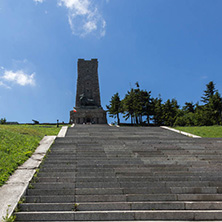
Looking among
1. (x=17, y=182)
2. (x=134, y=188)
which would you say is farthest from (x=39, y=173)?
(x=134, y=188)

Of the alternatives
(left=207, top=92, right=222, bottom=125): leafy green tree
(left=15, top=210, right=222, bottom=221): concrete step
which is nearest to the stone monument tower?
(left=207, top=92, right=222, bottom=125): leafy green tree

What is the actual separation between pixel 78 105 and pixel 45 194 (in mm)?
33252

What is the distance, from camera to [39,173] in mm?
6293

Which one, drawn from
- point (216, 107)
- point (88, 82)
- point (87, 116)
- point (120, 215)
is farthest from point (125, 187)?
point (88, 82)

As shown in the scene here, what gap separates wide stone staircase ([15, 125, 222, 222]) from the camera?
4496mm

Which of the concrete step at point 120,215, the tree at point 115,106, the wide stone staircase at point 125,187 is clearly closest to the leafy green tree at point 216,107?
the tree at point 115,106

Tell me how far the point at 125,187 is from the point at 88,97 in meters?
34.2

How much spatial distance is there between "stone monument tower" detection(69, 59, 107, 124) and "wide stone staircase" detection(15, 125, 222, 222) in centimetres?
2707

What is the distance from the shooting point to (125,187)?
5539 millimetres

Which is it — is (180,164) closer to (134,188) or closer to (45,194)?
(134,188)

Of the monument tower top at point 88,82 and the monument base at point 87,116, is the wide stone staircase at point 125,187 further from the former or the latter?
the monument tower top at point 88,82

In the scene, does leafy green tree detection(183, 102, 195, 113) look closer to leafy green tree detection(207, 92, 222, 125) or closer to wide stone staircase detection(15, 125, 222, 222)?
leafy green tree detection(207, 92, 222, 125)

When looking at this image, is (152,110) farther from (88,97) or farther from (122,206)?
(122,206)

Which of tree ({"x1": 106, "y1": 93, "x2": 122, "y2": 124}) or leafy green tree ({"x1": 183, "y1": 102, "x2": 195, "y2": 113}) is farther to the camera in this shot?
leafy green tree ({"x1": 183, "y1": 102, "x2": 195, "y2": 113})
